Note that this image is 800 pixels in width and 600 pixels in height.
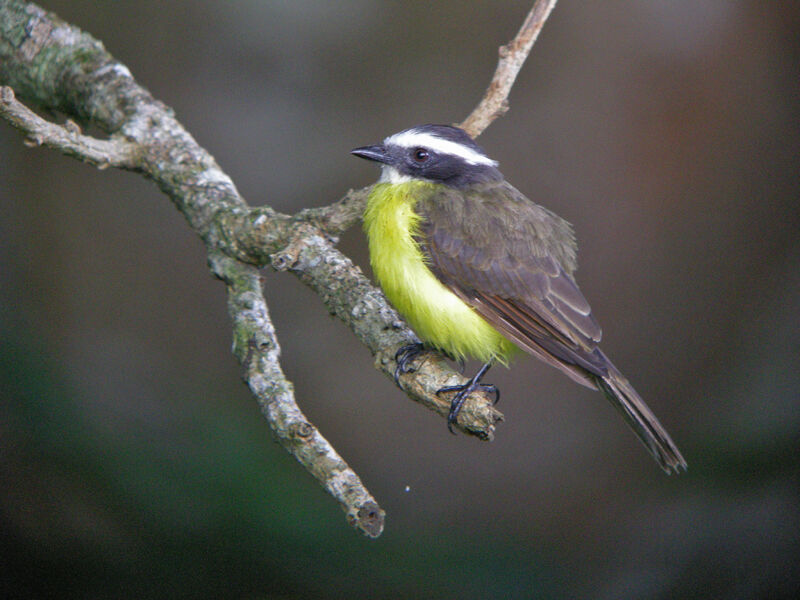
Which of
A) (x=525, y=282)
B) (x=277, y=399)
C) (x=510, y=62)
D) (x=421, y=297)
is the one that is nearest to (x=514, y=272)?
(x=525, y=282)

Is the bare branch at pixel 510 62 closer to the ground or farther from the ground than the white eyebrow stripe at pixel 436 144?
farther from the ground

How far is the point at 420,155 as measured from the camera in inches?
180

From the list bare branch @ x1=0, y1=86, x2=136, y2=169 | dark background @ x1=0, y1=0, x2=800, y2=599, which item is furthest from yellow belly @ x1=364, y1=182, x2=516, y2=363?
dark background @ x1=0, y1=0, x2=800, y2=599

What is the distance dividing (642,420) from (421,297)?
115 centimetres

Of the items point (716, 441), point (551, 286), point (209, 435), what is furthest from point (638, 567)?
point (209, 435)

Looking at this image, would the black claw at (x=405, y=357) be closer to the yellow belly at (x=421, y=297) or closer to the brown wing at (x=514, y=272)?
the yellow belly at (x=421, y=297)

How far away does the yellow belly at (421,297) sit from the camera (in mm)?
4031

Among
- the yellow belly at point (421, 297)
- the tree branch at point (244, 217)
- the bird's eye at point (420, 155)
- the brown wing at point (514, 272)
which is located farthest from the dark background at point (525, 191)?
the bird's eye at point (420, 155)

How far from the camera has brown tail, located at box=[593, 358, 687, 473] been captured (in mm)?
3883

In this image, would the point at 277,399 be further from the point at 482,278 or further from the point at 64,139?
the point at 64,139

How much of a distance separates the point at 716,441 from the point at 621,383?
1.87m

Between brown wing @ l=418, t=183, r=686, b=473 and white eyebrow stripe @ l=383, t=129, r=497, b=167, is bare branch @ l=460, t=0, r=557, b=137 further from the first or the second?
brown wing @ l=418, t=183, r=686, b=473

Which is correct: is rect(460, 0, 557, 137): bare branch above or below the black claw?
above

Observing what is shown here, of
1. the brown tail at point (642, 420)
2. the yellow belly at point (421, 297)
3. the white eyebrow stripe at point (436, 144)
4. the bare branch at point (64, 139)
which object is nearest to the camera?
the bare branch at point (64, 139)
